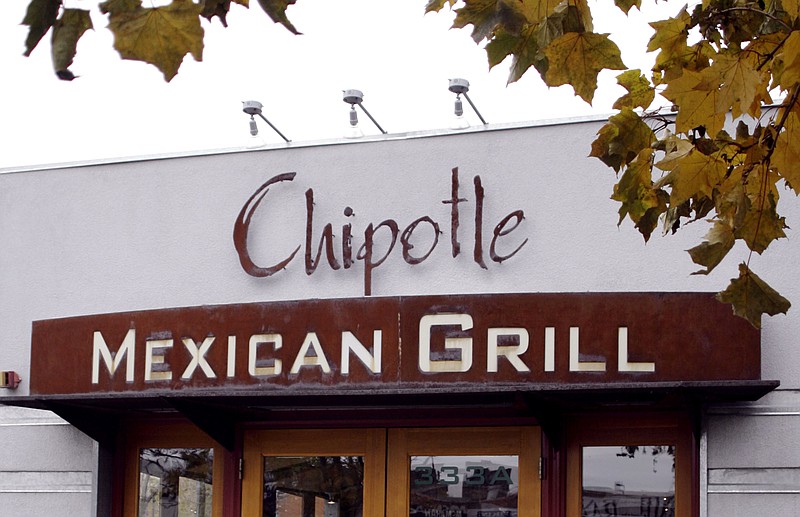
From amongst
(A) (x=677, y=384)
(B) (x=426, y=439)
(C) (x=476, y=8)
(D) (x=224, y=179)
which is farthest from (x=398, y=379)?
(C) (x=476, y=8)

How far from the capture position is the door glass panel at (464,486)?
9.98 m

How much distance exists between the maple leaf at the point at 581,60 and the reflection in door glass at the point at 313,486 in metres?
5.55

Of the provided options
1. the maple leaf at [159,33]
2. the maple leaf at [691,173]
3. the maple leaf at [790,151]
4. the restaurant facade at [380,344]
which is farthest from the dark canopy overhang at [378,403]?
the maple leaf at [159,33]

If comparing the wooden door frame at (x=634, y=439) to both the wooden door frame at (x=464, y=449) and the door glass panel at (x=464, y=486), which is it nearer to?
the wooden door frame at (x=464, y=449)

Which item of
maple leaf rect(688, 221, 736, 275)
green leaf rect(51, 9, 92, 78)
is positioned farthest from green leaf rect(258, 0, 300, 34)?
maple leaf rect(688, 221, 736, 275)

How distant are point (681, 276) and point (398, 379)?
7.17 feet

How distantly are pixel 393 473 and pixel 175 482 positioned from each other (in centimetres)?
191

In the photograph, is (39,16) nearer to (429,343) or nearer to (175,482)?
(429,343)

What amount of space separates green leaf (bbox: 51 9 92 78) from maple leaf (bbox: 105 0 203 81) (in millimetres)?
85

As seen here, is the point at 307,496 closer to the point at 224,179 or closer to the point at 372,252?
the point at 372,252

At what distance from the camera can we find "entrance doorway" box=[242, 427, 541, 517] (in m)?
10.0

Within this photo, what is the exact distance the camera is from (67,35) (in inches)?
150

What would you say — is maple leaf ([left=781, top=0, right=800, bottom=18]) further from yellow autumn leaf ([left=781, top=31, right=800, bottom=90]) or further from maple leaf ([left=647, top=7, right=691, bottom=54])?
maple leaf ([left=647, top=7, right=691, bottom=54])

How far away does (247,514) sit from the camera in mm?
10617
